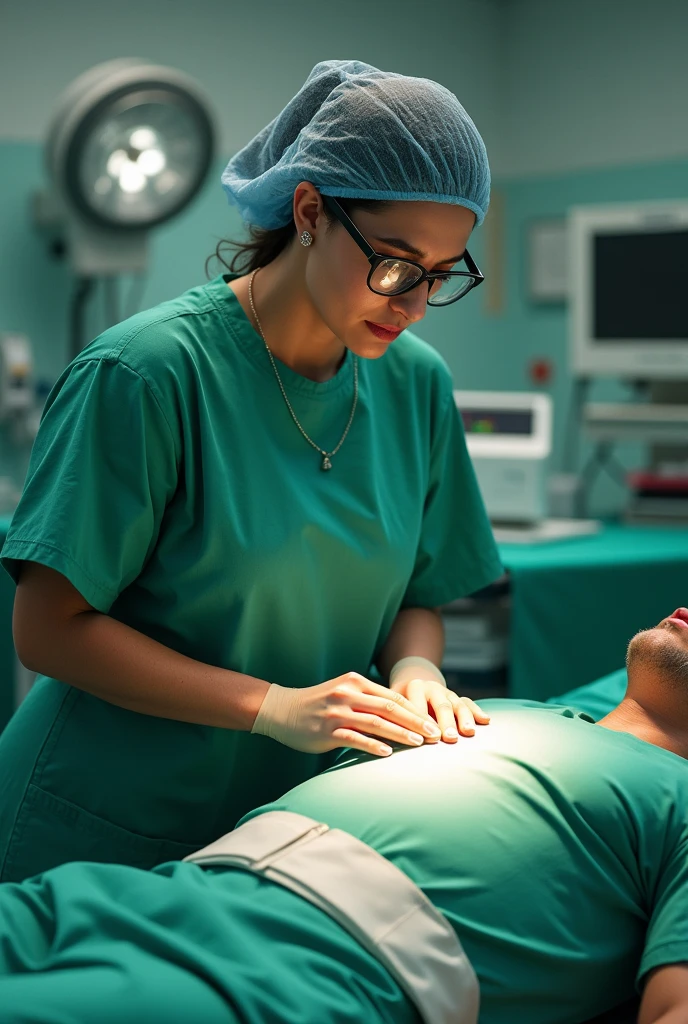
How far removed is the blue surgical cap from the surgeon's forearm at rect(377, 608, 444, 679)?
0.54 metres

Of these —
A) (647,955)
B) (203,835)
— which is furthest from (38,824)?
(647,955)

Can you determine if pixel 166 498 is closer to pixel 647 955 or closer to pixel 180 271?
pixel 647 955

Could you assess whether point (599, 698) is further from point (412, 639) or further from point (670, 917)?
point (670, 917)

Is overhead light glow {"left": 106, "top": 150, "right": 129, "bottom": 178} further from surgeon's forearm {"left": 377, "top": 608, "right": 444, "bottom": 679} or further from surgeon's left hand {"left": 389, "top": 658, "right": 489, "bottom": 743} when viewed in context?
surgeon's left hand {"left": 389, "top": 658, "right": 489, "bottom": 743}

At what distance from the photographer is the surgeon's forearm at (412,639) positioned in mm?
1471

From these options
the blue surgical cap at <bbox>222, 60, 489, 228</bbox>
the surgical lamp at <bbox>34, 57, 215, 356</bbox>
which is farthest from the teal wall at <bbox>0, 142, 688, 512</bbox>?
the blue surgical cap at <bbox>222, 60, 489, 228</bbox>

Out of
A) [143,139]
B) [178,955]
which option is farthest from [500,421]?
[178,955]

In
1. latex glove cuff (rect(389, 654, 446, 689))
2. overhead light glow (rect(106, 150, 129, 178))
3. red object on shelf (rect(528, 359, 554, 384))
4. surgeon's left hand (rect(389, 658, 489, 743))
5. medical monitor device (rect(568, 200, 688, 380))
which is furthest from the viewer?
red object on shelf (rect(528, 359, 554, 384))

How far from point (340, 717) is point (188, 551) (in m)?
0.25

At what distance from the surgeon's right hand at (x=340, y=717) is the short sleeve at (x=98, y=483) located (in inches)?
8.5

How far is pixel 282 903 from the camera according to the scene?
1042mm

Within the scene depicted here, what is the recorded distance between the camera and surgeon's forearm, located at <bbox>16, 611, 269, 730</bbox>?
120 cm

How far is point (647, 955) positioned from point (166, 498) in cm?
67

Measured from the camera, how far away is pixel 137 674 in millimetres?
1204
